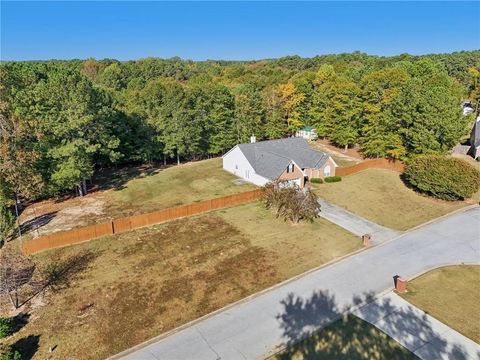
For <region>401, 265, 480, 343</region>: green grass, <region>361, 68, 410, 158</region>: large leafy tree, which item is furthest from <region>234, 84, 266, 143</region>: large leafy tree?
<region>401, 265, 480, 343</region>: green grass

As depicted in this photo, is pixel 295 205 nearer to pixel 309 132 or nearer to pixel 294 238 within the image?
pixel 294 238

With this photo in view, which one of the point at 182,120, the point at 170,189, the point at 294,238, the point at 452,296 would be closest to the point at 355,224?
the point at 294,238

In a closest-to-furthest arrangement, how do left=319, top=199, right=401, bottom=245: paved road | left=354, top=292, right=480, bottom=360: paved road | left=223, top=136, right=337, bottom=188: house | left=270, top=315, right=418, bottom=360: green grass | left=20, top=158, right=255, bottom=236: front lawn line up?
left=270, top=315, right=418, bottom=360: green grass < left=354, top=292, right=480, bottom=360: paved road < left=319, top=199, right=401, bottom=245: paved road < left=20, top=158, right=255, bottom=236: front lawn < left=223, top=136, right=337, bottom=188: house

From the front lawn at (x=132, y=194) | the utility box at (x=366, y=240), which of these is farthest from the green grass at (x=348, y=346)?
the front lawn at (x=132, y=194)

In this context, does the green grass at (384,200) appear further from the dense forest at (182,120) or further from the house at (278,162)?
the dense forest at (182,120)

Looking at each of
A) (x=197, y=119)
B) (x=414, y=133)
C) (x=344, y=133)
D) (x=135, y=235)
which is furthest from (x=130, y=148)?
(x=414, y=133)

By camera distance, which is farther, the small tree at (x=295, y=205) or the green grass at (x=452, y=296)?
the small tree at (x=295, y=205)

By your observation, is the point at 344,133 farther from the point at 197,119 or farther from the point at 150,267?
the point at 150,267

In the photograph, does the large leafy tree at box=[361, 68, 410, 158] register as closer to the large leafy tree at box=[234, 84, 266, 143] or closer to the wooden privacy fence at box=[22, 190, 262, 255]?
the large leafy tree at box=[234, 84, 266, 143]
